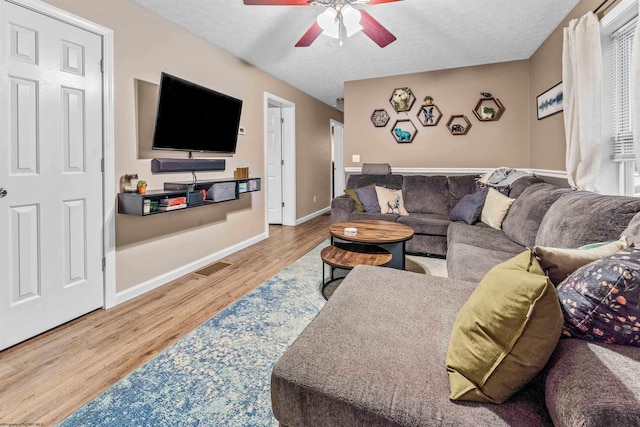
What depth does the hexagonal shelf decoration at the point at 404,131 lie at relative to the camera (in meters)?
4.88

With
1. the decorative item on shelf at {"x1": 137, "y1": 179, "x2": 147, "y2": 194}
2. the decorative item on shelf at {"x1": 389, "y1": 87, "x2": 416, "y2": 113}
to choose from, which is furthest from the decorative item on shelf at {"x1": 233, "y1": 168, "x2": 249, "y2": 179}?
the decorative item on shelf at {"x1": 389, "y1": 87, "x2": 416, "y2": 113}

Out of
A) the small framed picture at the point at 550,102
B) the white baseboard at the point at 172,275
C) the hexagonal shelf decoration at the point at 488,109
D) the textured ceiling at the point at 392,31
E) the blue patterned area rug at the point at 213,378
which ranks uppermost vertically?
the textured ceiling at the point at 392,31

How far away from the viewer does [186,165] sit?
3.07m

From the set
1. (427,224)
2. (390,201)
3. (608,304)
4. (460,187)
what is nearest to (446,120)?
(460,187)

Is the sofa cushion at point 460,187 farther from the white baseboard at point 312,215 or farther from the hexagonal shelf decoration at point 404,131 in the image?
the white baseboard at point 312,215

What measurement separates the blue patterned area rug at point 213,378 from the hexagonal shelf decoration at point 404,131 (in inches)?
131

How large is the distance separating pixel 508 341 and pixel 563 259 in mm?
469

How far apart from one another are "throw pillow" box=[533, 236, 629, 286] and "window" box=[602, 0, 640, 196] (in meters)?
1.69

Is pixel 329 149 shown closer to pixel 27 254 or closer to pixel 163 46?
pixel 163 46

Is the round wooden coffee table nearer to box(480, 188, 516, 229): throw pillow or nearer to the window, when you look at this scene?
box(480, 188, 516, 229): throw pillow

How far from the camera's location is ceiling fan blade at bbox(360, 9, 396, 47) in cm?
236

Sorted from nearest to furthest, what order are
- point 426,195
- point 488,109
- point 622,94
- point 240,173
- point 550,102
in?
1. point 622,94
2. point 550,102
3. point 240,173
4. point 426,195
5. point 488,109

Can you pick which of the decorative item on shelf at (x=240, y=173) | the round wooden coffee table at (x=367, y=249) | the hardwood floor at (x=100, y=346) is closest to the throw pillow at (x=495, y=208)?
the round wooden coffee table at (x=367, y=249)

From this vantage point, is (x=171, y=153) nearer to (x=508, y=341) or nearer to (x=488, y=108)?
(x=508, y=341)
